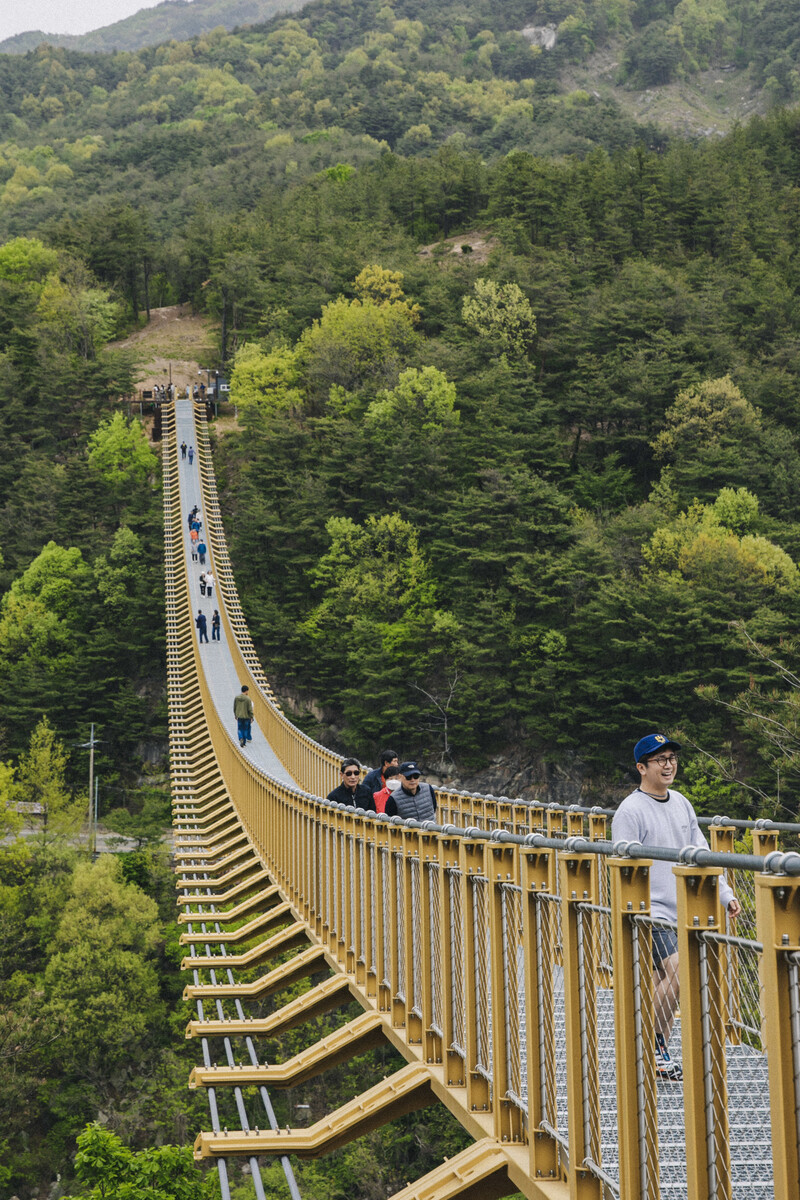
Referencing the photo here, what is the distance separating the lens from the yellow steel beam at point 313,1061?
6.39 m

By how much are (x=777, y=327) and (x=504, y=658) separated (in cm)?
2638

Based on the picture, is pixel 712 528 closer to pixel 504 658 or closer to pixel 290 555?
pixel 504 658

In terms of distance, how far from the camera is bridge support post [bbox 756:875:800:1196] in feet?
7.89

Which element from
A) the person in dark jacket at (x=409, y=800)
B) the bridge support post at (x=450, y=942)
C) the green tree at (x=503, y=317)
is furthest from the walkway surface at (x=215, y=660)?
the green tree at (x=503, y=317)

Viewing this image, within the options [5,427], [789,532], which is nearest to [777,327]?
[789,532]

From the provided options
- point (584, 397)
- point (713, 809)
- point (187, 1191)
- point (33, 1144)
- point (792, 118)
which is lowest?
point (33, 1144)

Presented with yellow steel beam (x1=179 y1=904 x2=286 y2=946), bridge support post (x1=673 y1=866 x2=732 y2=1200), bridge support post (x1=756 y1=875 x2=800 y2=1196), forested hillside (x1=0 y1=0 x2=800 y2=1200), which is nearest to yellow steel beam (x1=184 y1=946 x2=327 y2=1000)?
yellow steel beam (x1=179 y1=904 x2=286 y2=946)

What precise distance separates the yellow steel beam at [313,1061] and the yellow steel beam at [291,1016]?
400 millimetres

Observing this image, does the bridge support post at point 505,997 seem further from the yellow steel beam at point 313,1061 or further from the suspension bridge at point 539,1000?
the yellow steel beam at point 313,1061

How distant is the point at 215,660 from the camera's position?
29.7 metres

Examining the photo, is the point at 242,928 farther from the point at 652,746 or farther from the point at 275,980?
the point at 652,746

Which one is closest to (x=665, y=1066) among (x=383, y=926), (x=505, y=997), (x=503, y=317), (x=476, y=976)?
(x=505, y=997)

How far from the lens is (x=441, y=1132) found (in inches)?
1368

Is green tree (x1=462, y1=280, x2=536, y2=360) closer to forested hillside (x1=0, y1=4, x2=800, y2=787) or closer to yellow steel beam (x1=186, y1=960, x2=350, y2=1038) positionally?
forested hillside (x1=0, y1=4, x2=800, y2=787)
